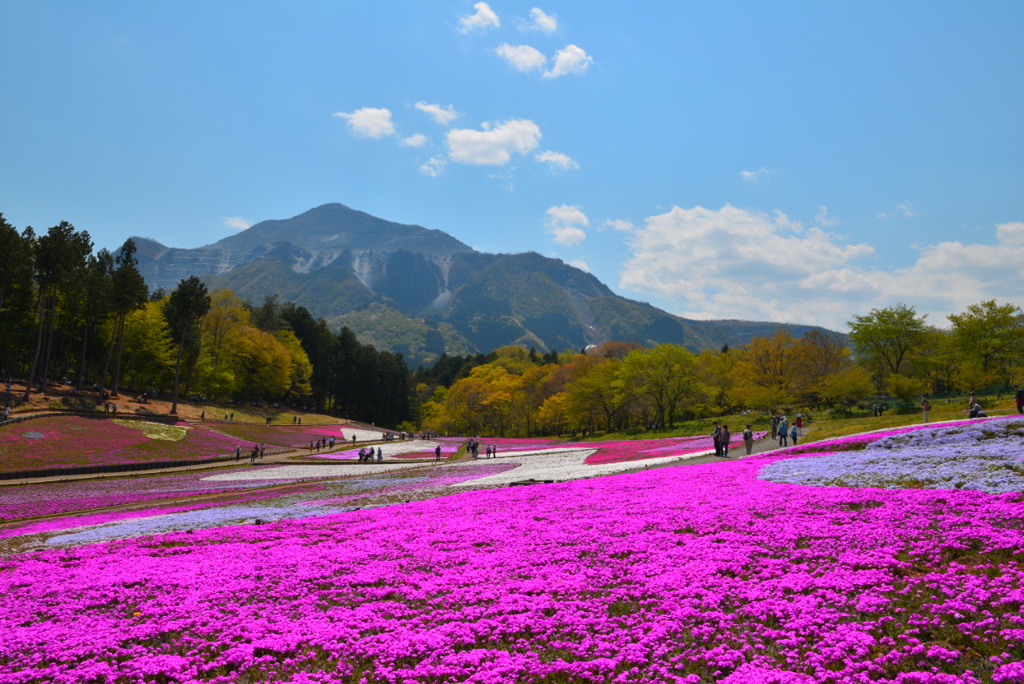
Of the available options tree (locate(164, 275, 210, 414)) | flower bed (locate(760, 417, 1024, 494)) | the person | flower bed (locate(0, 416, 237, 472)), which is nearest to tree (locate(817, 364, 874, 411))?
the person

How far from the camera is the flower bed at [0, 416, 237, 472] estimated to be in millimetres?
40531

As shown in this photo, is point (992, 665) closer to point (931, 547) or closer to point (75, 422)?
point (931, 547)

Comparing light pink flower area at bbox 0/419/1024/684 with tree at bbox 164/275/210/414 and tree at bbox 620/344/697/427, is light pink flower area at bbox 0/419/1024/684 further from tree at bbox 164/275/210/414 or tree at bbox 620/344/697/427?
tree at bbox 164/275/210/414

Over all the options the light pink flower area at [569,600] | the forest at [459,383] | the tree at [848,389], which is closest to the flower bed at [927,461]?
the light pink flower area at [569,600]

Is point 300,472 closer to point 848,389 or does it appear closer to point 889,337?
point 848,389

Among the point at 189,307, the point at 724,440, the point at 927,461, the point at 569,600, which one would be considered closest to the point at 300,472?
the point at 724,440

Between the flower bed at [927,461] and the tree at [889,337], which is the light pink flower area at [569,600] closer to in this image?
the flower bed at [927,461]

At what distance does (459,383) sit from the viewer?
117m

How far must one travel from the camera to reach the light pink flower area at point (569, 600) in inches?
288

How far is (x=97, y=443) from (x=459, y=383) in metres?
73.9

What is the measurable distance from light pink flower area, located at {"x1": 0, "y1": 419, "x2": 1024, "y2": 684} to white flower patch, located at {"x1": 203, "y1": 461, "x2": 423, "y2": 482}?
24.4 m

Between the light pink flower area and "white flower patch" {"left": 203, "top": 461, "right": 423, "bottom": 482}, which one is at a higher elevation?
the light pink flower area

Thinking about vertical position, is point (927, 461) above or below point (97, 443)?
above

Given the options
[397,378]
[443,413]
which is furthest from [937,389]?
[397,378]
